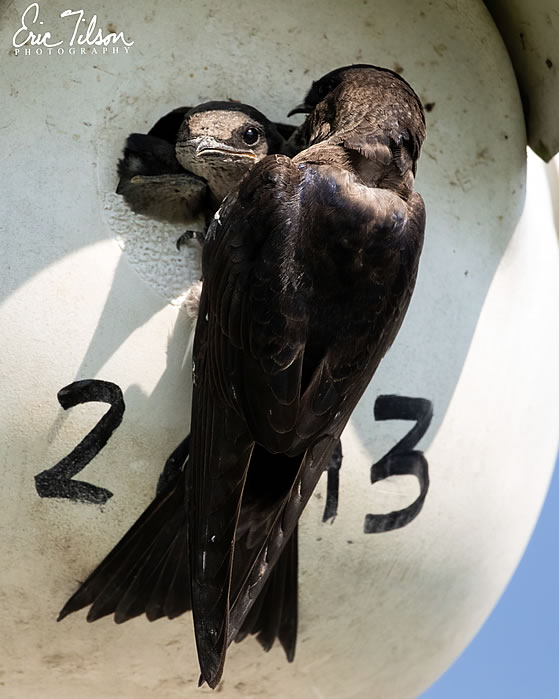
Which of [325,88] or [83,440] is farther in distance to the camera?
[325,88]

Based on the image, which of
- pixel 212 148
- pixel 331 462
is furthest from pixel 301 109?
pixel 331 462

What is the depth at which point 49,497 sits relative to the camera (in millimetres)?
2312

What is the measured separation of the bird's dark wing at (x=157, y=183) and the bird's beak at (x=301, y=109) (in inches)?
7.7

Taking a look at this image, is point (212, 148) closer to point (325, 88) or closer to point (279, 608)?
point (325, 88)

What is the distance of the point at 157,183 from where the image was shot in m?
2.41

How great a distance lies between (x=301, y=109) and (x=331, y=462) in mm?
593

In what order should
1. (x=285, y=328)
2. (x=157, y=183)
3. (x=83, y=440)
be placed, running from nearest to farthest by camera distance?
(x=285, y=328) < (x=83, y=440) < (x=157, y=183)

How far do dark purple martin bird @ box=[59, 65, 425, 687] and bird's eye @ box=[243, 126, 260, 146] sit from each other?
16 centimetres

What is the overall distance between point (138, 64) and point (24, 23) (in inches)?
8.0

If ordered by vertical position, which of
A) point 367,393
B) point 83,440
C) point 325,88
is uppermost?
point 325,88

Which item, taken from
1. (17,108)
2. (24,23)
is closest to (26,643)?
(17,108)

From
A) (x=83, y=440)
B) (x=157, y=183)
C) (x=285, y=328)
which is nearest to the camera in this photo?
(x=285, y=328)

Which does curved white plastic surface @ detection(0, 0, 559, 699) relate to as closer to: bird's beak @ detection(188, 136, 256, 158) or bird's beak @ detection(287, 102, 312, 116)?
bird's beak @ detection(287, 102, 312, 116)

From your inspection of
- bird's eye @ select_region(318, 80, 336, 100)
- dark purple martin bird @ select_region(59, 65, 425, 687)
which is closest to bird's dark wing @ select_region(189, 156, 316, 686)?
dark purple martin bird @ select_region(59, 65, 425, 687)
